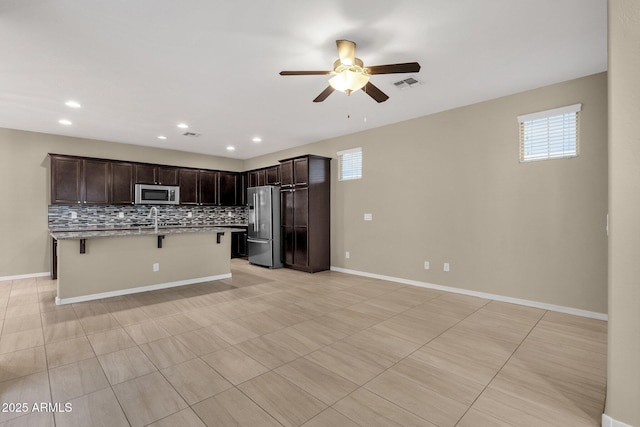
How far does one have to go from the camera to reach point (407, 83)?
347 cm

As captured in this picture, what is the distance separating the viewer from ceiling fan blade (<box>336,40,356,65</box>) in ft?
8.18

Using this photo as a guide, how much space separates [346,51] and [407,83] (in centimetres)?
124

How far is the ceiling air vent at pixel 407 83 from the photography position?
339cm

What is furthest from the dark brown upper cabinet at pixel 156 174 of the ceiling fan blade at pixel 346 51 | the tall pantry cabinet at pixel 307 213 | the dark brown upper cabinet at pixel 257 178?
the ceiling fan blade at pixel 346 51

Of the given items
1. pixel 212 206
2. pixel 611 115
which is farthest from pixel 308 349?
pixel 212 206

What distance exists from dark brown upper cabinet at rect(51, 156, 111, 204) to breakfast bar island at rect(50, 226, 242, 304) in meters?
1.08

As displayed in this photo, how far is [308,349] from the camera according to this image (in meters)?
2.58

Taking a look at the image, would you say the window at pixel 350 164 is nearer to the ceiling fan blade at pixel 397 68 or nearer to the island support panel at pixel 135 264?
the island support panel at pixel 135 264

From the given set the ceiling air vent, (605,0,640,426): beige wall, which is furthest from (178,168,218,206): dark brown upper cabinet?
(605,0,640,426): beige wall

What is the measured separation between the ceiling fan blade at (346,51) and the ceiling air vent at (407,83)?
1.02 meters

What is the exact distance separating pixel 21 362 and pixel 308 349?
2.31 meters

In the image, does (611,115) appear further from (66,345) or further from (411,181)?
(66,345)

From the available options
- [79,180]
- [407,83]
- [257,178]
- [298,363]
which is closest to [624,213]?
[298,363]

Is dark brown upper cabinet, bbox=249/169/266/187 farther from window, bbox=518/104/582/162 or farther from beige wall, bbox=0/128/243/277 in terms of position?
window, bbox=518/104/582/162
